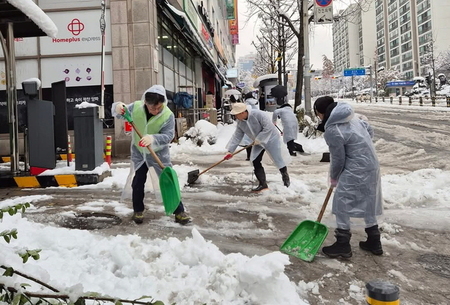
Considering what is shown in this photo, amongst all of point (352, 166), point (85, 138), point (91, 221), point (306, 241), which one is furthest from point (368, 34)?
point (306, 241)

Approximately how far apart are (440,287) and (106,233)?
10.9ft

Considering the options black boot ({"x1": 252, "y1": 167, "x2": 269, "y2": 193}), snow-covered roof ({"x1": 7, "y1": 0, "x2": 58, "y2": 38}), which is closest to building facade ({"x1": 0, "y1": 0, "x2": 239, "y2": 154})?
snow-covered roof ({"x1": 7, "y1": 0, "x2": 58, "y2": 38})

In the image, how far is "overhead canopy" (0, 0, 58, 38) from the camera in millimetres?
6547

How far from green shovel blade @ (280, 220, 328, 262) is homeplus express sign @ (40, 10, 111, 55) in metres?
10.0

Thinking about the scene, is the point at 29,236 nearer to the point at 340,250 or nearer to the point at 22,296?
the point at 22,296

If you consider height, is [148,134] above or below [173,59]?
below

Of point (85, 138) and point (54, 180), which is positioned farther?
point (85, 138)

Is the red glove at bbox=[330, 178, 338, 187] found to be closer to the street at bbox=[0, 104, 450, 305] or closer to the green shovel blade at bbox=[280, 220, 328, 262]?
the green shovel blade at bbox=[280, 220, 328, 262]

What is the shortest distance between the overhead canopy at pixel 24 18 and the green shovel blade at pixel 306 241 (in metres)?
5.57

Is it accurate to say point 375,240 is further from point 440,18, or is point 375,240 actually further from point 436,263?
point 440,18

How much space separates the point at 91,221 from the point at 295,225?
2.55m

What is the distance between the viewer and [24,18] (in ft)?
23.4

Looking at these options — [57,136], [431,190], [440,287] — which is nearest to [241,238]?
[440,287]

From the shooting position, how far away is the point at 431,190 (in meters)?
6.22
